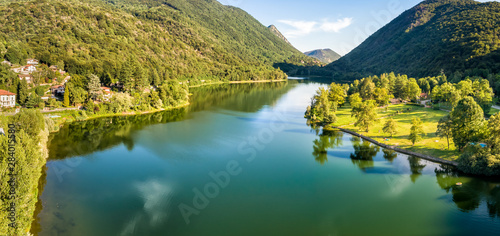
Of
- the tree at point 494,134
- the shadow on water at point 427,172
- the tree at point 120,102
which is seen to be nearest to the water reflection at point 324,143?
the shadow on water at point 427,172

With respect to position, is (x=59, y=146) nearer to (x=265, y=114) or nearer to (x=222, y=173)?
(x=222, y=173)

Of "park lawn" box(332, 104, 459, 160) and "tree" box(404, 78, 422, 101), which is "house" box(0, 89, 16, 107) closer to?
"park lawn" box(332, 104, 459, 160)

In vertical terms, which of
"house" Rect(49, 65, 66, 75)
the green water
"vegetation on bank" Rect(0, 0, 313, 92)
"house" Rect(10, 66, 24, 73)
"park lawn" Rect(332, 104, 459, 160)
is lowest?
the green water

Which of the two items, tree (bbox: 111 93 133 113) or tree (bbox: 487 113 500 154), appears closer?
tree (bbox: 487 113 500 154)

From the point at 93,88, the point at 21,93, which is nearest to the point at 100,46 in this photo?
the point at 93,88

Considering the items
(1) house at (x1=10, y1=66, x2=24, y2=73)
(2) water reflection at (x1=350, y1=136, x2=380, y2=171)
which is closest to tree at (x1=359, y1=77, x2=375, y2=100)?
(2) water reflection at (x1=350, y1=136, x2=380, y2=171)
